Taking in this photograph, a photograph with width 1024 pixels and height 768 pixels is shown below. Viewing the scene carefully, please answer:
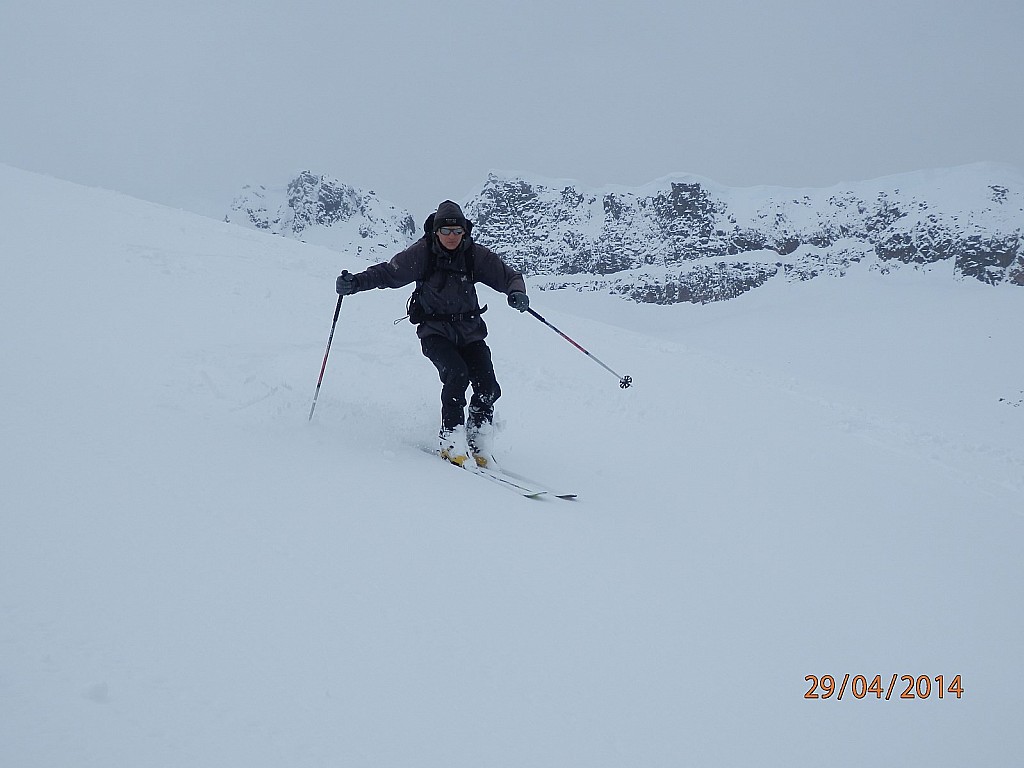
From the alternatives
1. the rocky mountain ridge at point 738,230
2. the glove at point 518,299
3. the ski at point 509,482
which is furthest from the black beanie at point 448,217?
the rocky mountain ridge at point 738,230

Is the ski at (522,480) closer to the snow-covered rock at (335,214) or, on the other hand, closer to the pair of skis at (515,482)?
the pair of skis at (515,482)

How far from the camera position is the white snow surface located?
1996mm

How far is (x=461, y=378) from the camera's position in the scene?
17.5 ft

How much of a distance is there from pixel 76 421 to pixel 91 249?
23.7 feet

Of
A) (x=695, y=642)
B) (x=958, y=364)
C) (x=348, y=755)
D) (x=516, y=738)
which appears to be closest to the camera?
(x=348, y=755)

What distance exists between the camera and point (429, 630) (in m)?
2.52

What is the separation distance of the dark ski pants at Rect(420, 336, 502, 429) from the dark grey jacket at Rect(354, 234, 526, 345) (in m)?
0.11

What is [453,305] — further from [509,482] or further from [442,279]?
[509,482]

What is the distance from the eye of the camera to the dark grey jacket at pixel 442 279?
5.40 metres

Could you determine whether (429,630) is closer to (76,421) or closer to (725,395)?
(76,421)

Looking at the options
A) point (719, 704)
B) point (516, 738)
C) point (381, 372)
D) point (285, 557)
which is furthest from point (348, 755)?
point (381, 372)

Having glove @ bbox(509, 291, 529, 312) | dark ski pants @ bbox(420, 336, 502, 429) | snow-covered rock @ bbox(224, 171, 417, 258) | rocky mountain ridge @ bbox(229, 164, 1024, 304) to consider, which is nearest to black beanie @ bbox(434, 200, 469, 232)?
glove @ bbox(509, 291, 529, 312)

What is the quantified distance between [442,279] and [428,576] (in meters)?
3.13

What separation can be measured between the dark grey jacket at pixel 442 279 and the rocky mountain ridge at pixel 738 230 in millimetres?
64128
